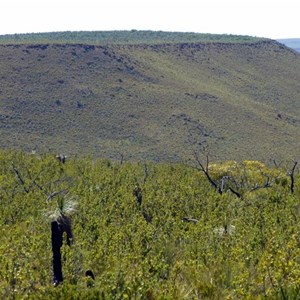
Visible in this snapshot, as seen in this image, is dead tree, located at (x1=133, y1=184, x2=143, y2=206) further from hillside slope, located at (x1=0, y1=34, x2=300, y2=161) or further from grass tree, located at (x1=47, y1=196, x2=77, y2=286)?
hillside slope, located at (x1=0, y1=34, x2=300, y2=161)

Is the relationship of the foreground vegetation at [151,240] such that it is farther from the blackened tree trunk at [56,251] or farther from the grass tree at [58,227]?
the blackened tree trunk at [56,251]

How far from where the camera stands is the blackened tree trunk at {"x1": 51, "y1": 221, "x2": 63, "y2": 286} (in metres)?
21.4

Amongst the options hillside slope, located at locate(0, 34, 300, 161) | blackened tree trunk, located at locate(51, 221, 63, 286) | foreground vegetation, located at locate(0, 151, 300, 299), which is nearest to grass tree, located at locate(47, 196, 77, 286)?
blackened tree trunk, located at locate(51, 221, 63, 286)

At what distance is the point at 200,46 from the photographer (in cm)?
18488

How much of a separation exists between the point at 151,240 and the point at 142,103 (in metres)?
102

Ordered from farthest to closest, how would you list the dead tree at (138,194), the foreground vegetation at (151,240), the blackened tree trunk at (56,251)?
the dead tree at (138,194) < the blackened tree trunk at (56,251) < the foreground vegetation at (151,240)

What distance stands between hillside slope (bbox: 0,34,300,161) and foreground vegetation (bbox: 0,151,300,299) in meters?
59.6

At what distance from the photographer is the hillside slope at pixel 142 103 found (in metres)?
106

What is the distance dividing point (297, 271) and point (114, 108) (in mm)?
108328

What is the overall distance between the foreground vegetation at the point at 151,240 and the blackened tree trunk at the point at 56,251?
0.30 meters

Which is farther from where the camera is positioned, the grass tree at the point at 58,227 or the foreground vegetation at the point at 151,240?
the grass tree at the point at 58,227

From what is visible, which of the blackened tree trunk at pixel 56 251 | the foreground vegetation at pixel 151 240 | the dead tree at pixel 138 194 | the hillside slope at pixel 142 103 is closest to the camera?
the foreground vegetation at pixel 151 240

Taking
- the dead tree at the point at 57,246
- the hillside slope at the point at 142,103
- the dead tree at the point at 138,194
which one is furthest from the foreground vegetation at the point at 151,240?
the hillside slope at the point at 142,103

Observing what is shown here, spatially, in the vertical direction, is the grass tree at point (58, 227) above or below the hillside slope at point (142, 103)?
above
